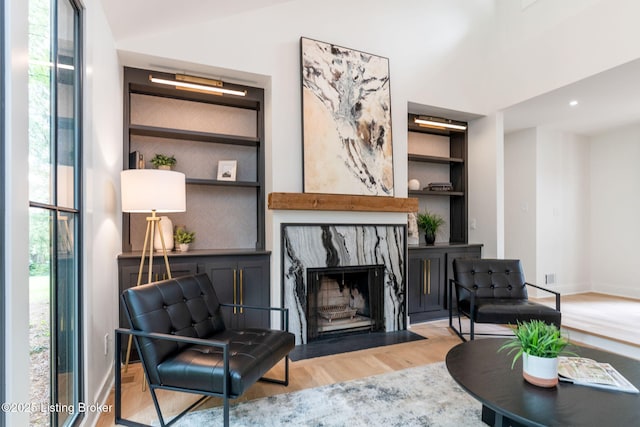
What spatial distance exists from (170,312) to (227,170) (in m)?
1.77

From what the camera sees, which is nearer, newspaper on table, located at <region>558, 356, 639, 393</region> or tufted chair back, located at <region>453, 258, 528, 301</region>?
newspaper on table, located at <region>558, 356, 639, 393</region>

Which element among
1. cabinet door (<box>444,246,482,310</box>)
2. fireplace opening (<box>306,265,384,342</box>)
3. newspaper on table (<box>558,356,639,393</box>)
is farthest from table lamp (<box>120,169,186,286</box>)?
cabinet door (<box>444,246,482,310</box>)

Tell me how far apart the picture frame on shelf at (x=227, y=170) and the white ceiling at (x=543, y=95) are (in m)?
1.30

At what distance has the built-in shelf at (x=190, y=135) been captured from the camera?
3117 millimetres

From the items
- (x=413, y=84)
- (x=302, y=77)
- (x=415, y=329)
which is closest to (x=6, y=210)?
(x=302, y=77)

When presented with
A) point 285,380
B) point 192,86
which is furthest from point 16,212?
point 192,86

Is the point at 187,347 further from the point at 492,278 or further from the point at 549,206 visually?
the point at 549,206

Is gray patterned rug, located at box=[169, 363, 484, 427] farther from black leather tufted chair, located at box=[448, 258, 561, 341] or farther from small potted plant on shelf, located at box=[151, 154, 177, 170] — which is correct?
small potted plant on shelf, located at box=[151, 154, 177, 170]

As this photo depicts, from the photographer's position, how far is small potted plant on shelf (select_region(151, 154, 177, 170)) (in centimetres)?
320

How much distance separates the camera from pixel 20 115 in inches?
43.9

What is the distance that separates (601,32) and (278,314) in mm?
4156

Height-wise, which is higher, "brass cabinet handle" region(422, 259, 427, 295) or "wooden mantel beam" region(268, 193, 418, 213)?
"wooden mantel beam" region(268, 193, 418, 213)

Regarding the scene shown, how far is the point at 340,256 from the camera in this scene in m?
3.51

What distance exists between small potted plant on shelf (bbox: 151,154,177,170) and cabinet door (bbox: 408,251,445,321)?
9.34 feet
